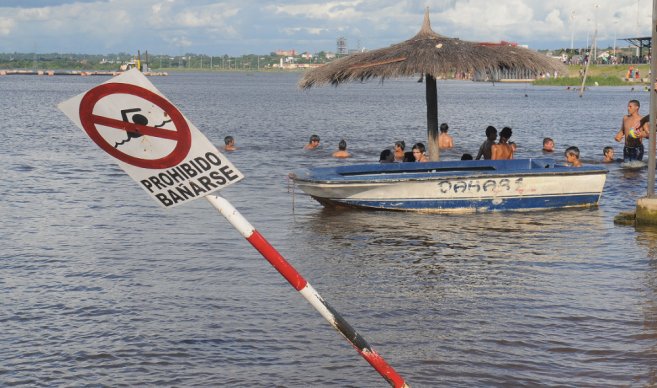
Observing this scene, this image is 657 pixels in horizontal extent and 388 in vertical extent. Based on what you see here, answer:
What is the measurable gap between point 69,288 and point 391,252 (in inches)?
179

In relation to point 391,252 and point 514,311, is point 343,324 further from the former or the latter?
point 391,252

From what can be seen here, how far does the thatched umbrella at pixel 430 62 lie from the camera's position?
1647cm

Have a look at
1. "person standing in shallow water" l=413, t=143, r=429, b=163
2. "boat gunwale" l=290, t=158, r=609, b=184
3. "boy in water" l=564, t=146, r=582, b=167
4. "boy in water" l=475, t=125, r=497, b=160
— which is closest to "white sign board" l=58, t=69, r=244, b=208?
"boat gunwale" l=290, t=158, r=609, b=184

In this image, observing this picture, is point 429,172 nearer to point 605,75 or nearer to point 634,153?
point 634,153

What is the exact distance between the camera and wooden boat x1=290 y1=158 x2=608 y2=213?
15914 mm

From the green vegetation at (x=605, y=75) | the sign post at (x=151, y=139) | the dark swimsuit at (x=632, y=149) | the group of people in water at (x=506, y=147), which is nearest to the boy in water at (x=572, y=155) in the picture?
the group of people in water at (x=506, y=147)

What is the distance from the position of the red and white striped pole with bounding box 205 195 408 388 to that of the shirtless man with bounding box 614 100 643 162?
17.8m

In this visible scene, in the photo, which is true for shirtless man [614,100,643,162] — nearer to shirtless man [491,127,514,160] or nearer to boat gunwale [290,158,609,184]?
shirtless man [491,127,514,160]

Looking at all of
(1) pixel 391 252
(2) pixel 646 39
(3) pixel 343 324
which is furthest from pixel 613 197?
(2) pixel 646 39

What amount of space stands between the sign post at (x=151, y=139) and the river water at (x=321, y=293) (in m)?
3.94

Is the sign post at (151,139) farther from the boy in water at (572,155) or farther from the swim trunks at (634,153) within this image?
the swim trunks at (634,153)

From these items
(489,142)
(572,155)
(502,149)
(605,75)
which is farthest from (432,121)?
(605,75)

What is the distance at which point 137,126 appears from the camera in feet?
14.6

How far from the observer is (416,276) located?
12.1m
